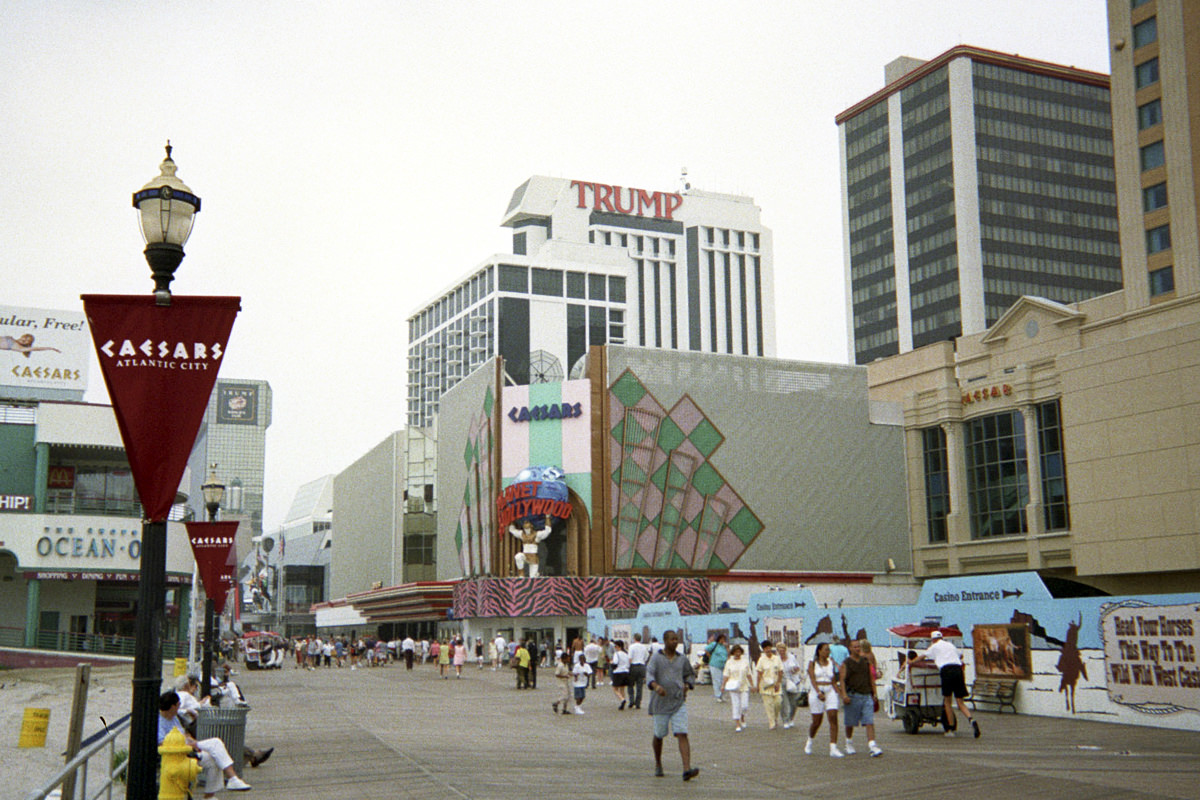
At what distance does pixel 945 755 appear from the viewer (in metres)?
16.7

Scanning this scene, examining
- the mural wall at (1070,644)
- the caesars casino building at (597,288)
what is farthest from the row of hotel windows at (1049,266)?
the mural wall at (1070,644)

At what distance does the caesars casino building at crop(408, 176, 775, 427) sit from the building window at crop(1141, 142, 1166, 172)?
6811 centimetres

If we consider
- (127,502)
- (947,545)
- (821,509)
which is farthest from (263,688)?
(947,545)

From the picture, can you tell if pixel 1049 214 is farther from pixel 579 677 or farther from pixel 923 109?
pixel 579 677

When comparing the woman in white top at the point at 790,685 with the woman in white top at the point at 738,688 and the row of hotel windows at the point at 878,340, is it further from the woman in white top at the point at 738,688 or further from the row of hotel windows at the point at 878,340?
the row of hotel windows at the point at 878,340

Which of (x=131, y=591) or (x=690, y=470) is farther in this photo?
(x=690, y=470)

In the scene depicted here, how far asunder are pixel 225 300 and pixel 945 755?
12014 millimetres

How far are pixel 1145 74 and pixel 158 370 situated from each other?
2415 inches

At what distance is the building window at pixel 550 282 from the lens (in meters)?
143

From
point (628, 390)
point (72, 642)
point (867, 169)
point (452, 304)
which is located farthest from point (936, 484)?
point (452, 304)

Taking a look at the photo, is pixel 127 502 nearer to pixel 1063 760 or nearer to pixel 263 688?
pixel 263 688

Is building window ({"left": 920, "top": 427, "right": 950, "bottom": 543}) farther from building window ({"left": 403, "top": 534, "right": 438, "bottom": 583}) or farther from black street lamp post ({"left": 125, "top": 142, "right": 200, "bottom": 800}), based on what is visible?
black street lamp post ({"left": 125, "top": 142, "right": 200, "bottom": 800})

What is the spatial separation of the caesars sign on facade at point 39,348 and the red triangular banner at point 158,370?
52.2 metres

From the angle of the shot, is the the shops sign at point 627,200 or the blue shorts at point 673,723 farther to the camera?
the the shops sign at point 627,200
